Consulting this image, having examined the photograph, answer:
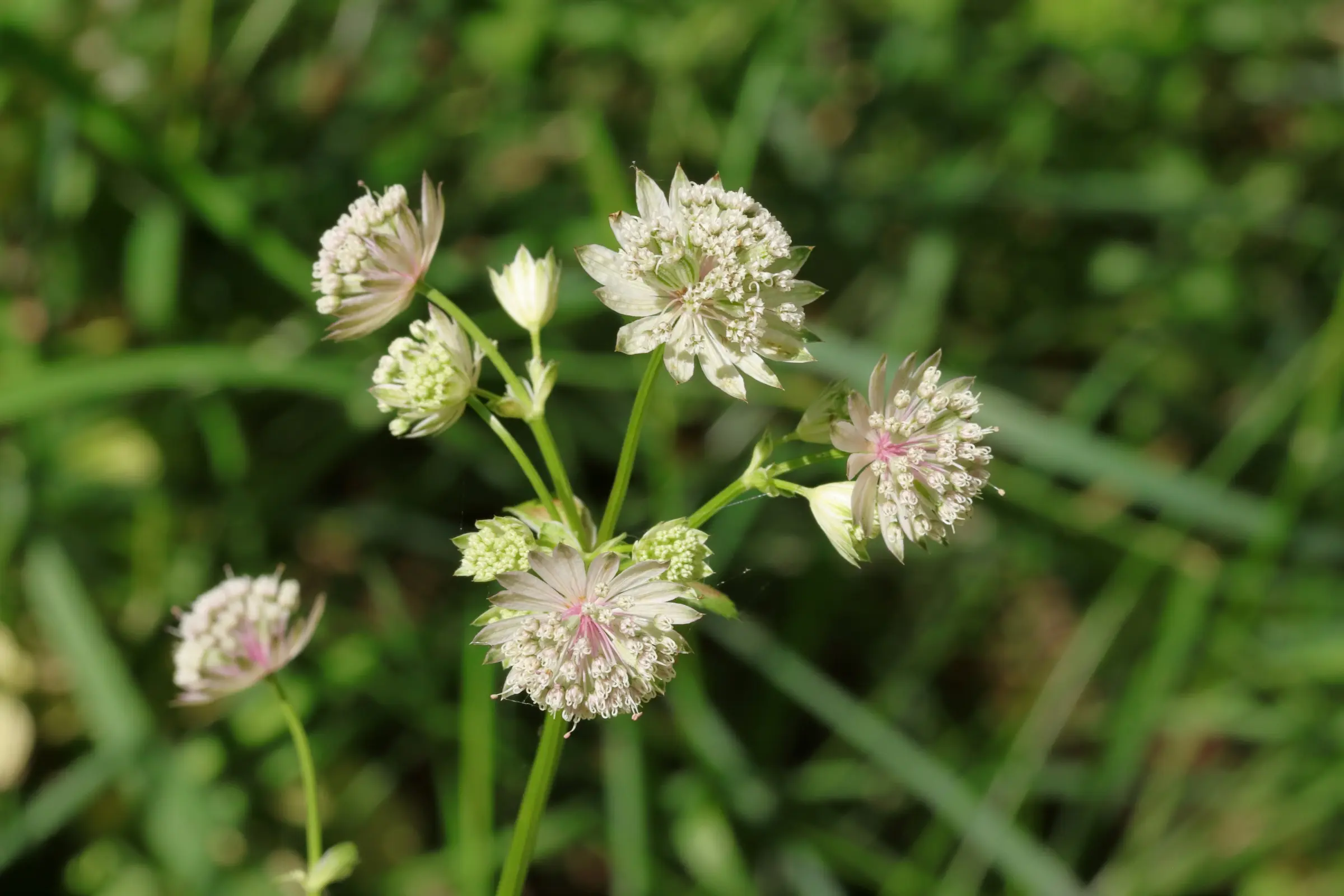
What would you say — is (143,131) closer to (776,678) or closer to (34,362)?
(34,362)

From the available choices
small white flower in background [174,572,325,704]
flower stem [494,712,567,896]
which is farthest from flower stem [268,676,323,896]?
flower stem [494,712,567,896]

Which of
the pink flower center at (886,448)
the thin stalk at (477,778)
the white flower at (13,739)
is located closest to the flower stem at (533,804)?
the pink flower center at (886,448)

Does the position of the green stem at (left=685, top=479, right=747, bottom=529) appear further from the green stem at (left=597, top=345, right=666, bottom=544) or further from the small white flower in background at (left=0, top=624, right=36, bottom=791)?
the small white flower in background at (left=0, top=624, right=36, bottom=791)

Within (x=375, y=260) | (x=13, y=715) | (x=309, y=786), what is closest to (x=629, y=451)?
(x=375, y=260)

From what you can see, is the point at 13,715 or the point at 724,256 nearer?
the point at 724,256

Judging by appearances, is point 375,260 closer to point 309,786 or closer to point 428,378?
point 428,378

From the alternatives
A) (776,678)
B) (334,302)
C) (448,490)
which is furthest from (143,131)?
(776,678)
